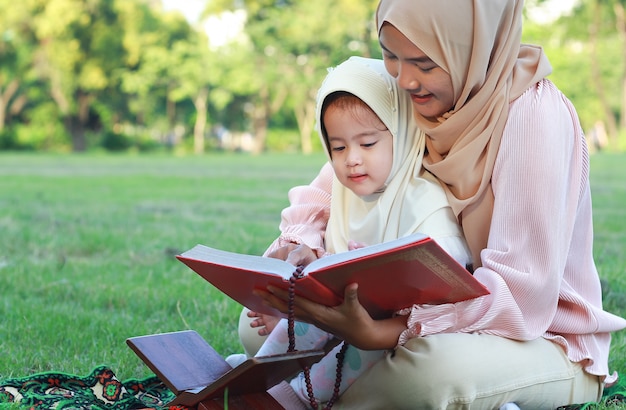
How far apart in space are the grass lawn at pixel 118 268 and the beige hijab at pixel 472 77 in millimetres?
1089

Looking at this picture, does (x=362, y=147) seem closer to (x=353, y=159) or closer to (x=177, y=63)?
(x=353, y=159)

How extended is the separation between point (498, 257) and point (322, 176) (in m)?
0.81

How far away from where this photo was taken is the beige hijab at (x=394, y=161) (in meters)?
2.38

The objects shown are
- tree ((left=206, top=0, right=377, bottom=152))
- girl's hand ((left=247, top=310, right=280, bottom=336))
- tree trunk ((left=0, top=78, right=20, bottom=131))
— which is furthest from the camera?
tree trunk ((left=0, top=78, right=20, bottom=131))

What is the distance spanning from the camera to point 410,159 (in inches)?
97.0

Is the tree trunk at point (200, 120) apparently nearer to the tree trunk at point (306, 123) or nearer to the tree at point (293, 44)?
the tree at point (293, 44)

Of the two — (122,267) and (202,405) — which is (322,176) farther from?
(122,267)

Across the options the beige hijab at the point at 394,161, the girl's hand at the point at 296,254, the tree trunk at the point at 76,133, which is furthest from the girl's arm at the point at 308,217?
the tree trunk at the point at 76,133

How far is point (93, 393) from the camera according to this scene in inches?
97.3

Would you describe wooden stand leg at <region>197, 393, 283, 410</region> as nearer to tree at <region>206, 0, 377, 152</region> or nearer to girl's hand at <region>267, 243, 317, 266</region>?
girl's hand at <region>267, 243, 317, 266</region>

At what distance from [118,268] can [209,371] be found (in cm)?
253

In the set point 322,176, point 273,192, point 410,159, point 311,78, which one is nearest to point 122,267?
point 322,176

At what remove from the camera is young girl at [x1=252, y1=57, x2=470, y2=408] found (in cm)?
238

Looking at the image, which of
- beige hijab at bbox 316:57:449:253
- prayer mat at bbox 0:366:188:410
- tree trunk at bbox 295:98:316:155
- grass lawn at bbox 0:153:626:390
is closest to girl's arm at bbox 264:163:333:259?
beige hijab at bbox 316:57:449:253
